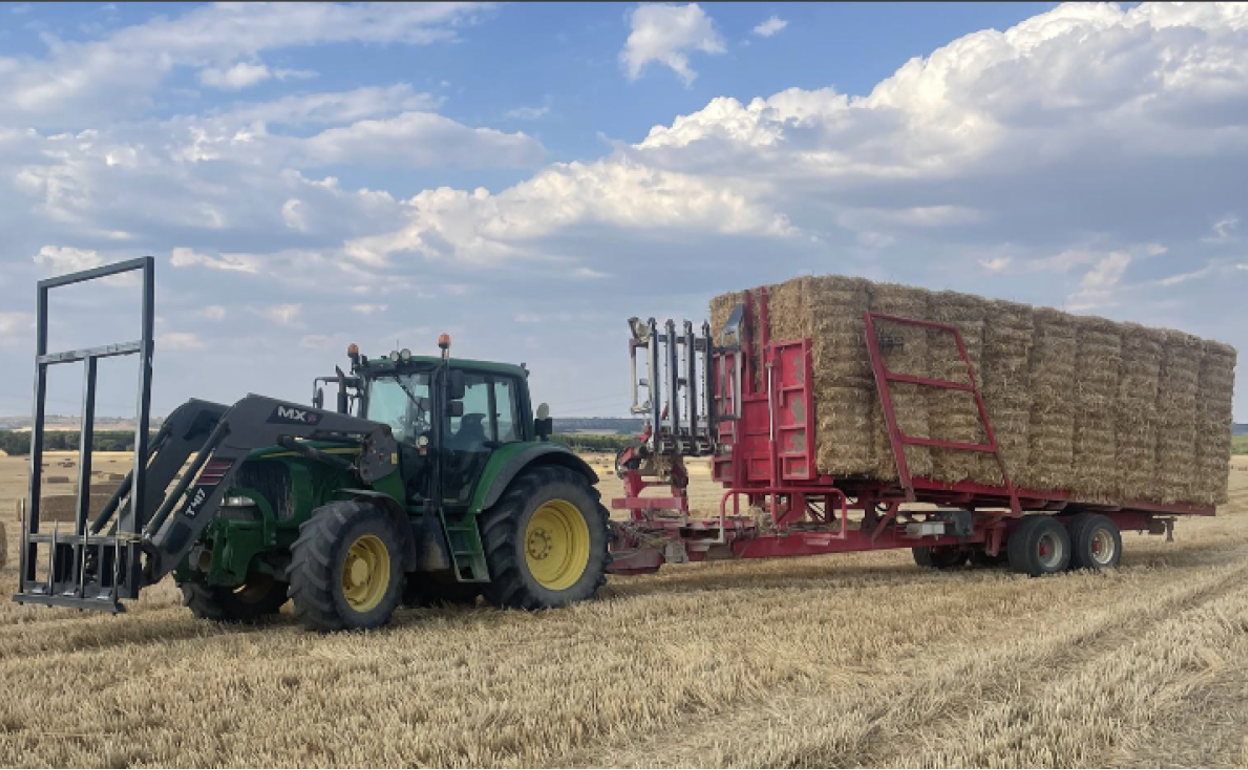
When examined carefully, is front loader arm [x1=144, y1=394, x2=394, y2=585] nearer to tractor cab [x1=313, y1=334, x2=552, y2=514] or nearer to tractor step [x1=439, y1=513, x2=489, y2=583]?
tractor cab [x1=313, y1=334, x2=552, y2=514]

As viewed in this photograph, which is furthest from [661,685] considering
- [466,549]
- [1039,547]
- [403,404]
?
[1039,547]

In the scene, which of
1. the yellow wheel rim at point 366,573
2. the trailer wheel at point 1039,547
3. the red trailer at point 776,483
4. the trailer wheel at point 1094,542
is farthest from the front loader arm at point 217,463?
the trailer wheel at point 1094,542

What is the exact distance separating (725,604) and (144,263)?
5.17 m

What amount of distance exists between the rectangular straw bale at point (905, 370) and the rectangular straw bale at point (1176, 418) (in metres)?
3.56

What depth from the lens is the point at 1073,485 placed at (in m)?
12.6

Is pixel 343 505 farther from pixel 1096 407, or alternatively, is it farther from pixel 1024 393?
pixel 1096 407

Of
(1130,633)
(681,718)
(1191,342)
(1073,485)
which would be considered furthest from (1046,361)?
(681,718)

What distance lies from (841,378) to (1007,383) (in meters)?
2.20

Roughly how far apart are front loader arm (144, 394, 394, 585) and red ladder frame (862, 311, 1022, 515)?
5.18m

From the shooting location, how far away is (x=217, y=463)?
8234 mm

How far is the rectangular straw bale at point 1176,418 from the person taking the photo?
1338 centimetres

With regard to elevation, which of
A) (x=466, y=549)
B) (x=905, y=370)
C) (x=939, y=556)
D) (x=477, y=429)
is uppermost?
(x=905, y=370)

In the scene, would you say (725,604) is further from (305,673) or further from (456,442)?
(305,673)

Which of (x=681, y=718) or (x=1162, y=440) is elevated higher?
(x=1162, y=440)
